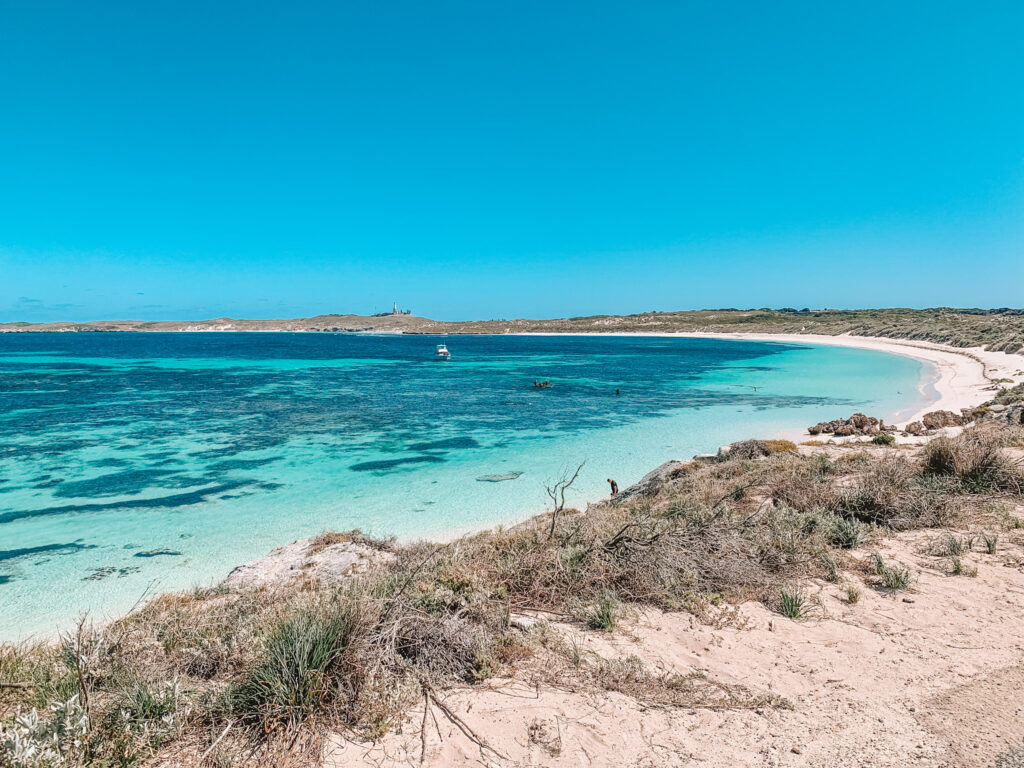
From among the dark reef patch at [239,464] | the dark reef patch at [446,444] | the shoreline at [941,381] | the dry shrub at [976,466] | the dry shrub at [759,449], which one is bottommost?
the dark reef patch at [446,444]

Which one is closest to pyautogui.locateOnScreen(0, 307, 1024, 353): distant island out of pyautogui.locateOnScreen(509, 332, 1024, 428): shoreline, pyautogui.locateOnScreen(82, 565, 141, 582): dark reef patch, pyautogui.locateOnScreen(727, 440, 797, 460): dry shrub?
pyautogui.locateOnScreen(509, 332, 1024, 428): shoreline

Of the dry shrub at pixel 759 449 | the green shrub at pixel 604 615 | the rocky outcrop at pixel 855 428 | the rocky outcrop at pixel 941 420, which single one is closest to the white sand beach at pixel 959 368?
the rocky outcrop at pixel 941 420

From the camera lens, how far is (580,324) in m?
161

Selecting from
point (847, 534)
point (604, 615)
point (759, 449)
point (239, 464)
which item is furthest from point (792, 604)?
point (239, 464)

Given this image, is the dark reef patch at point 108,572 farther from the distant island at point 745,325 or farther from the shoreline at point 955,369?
the distant island at point 745,325

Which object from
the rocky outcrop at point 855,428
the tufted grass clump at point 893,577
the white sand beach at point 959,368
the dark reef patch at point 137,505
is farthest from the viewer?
the white sand beach at point 959,368

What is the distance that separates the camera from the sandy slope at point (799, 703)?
3.31 meters

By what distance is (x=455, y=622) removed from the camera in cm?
438

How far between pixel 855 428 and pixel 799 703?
1690cm

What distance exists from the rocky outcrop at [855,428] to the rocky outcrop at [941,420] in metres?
1.09

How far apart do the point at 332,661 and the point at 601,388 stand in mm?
34036

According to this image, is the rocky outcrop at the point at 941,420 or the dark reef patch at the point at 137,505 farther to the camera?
the rocky outcrop at the point at 941,420

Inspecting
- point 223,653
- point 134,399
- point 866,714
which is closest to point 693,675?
point 866,714

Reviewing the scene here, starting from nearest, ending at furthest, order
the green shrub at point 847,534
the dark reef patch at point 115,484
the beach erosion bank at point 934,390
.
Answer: the green shrub at point 847,534 → the beach erosion bank at point 934,390 → the dark reef patch at point 115,484
